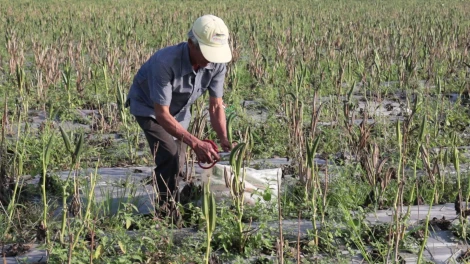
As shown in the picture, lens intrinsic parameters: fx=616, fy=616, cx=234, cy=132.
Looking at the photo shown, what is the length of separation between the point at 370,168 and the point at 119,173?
1646 mm

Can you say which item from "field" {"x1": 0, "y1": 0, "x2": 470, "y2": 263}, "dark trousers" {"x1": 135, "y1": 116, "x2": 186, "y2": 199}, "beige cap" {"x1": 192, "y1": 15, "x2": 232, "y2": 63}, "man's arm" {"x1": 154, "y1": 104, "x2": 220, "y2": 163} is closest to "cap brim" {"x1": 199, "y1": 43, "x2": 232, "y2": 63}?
"beige cap" {"x1": 192, "y1": 15, "x2": 232, "y2": 63}

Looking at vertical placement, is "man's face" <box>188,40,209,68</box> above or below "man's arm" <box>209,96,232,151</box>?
above

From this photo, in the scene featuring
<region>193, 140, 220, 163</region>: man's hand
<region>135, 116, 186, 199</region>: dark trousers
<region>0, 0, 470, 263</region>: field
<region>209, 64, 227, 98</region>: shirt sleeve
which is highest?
<region>209, 64, 227, 98</region>: shirt sleeve

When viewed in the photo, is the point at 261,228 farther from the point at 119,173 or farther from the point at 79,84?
the point at 79,84

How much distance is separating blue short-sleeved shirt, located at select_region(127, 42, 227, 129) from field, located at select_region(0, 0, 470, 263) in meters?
0.32

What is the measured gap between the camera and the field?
279cm

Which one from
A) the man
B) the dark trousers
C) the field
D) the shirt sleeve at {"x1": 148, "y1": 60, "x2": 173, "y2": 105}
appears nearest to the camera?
the field

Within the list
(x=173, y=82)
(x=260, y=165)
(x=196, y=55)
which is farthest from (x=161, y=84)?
(x=260, y=165)

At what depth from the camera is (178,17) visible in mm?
12000

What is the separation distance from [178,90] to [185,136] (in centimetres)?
33

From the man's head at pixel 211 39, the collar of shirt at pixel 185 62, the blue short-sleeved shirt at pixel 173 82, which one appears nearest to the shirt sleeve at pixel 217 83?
the blue short-sleeved shirt at pixel 173 82

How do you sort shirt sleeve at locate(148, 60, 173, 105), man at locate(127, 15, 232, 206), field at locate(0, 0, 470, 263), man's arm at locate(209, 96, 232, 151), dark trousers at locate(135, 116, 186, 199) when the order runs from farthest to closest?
1. man's arm at locate(209, 96, 232, 151)
2. dark trousers at locate(135, 116, 186, 199)
3. shirt sleeve at locate(148, 60, 173, 105)
4. man at locate(127, 15, 232, 206)
5. field at locate(0, 0, 470, 263)

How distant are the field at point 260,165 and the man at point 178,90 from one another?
192 mm

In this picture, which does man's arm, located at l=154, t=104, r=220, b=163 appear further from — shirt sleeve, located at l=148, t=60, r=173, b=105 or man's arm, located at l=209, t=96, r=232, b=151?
man's arm, located at l=209, t=96, r=232, b=151
